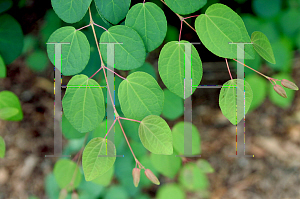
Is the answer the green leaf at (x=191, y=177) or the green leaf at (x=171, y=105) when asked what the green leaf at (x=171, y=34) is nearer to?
the green leaf at (x=171, y=105)

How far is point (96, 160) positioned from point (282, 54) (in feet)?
2.33

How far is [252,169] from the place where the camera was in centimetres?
99

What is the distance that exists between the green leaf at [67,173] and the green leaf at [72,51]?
1.27ft

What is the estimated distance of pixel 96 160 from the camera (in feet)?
1.50

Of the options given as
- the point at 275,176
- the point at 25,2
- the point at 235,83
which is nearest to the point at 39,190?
the point at 25,2

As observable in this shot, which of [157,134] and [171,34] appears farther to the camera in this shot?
[171,34]

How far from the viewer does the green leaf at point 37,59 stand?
816 millimetres

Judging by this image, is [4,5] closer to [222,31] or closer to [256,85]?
[222,31]

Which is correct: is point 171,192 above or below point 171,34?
below

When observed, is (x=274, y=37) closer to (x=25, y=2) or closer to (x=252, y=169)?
(x=252, y=169)

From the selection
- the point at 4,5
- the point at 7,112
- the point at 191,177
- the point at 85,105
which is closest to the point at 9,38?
the point at 4,5

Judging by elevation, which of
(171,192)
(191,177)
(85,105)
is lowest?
(171,192)

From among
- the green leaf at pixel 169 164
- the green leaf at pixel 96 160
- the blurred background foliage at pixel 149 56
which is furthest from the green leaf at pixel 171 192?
the green leaf at pixel 96 160

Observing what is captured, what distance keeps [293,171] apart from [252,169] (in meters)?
0.20
